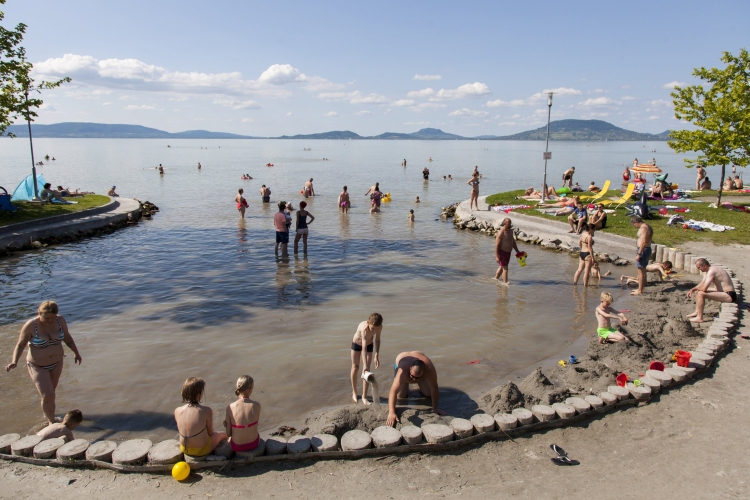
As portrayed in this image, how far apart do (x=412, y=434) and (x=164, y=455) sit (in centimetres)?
272

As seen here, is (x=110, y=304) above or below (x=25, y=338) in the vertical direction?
below

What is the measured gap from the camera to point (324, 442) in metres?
5.61

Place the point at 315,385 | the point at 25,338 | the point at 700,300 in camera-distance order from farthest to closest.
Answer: the point at 700,300 < the point at 315,385 < the point at 25,338

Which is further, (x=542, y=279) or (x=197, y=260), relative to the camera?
(x=197, y=260)

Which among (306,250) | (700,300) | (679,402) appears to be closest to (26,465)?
(679,402)

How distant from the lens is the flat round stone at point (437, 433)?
224 inches

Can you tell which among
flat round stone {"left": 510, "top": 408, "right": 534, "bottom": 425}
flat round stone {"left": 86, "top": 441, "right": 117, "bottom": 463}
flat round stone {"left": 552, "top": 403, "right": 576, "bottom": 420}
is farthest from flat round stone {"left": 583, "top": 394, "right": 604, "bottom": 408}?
flat round stone {"left": 86, "top": 441, "right": 117, "bottom": 463}

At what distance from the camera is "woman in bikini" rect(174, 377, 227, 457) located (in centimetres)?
531

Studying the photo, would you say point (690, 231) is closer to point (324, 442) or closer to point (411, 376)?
point (411, 376)

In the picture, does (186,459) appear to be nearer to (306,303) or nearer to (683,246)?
(306,303)

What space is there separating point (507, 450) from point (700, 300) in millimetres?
6539

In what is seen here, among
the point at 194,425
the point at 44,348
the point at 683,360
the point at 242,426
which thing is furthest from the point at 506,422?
the point at 44,348

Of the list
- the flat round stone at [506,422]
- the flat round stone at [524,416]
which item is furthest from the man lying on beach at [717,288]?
the flat round stone at [506,422]

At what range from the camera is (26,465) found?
17.6 ft
